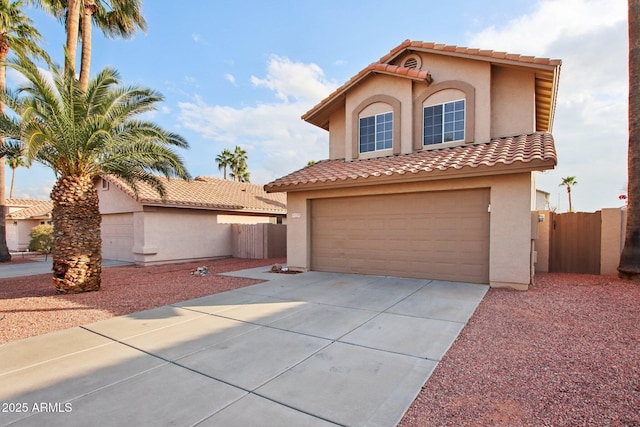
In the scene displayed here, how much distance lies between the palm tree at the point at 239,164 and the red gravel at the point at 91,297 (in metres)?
32.6

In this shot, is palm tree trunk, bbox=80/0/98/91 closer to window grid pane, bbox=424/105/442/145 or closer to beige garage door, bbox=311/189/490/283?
beige garage door, bbox=311/189/490/283

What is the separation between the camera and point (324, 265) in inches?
457

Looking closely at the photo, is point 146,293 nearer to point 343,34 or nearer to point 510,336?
point 510,336

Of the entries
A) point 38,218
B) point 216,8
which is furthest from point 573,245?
point 38,218

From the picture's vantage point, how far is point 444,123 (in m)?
11.1

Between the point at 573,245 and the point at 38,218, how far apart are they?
33.0 metres

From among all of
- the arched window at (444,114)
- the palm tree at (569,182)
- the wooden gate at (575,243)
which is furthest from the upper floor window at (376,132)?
the palm tree at (569,182)

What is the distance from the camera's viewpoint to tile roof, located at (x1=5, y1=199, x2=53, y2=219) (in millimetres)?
24844

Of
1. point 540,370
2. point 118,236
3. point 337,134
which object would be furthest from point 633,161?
point 118,236

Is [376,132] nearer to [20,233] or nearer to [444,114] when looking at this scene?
[444,114]

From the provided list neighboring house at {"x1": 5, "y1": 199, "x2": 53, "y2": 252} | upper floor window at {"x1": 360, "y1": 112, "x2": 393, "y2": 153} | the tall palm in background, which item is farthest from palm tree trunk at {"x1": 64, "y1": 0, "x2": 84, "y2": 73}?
neighboring house at {"x1": 5, "y1": 199, "x2": 53, "y2": 252}

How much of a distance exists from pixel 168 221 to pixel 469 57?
46.2 ft

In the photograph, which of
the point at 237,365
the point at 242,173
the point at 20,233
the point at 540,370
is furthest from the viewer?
the point at 242,173

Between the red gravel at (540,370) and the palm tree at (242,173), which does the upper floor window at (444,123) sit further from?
the palm tree at (242,173)
